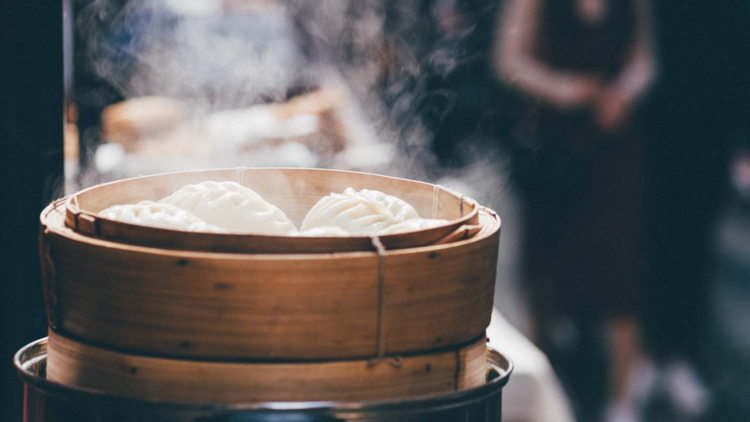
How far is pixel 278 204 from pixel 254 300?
66 centimetres

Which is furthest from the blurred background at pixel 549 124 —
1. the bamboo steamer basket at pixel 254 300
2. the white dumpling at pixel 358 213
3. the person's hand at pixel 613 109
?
the bamboo steamer basket at pixel 254 300

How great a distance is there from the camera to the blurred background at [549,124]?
3578 millimetres

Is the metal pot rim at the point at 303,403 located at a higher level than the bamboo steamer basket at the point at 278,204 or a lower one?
lower

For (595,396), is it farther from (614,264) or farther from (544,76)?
(544,76)

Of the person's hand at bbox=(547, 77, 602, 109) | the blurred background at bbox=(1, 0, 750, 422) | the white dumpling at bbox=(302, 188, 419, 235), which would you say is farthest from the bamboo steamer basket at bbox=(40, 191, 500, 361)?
the person's hand at bbox=(547, 77, 602, 109)

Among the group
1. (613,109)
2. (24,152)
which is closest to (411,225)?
(24,152)

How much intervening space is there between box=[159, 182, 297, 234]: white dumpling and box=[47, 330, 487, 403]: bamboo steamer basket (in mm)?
338

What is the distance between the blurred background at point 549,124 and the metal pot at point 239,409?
76.4 inches

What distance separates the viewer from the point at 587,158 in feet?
12.4

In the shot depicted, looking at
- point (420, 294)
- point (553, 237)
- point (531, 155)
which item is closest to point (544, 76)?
point (531, 155)

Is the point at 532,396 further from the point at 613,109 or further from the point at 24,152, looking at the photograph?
the point at 613,109

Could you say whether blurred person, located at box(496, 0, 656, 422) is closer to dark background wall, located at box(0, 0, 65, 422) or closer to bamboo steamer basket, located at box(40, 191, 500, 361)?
dark background wall, located at box(0, 0, 65, 422)

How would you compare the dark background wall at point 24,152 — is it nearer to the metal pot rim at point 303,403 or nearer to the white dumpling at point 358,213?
the metal pot rim at point 303,403

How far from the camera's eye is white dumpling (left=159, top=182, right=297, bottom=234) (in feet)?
4.64
